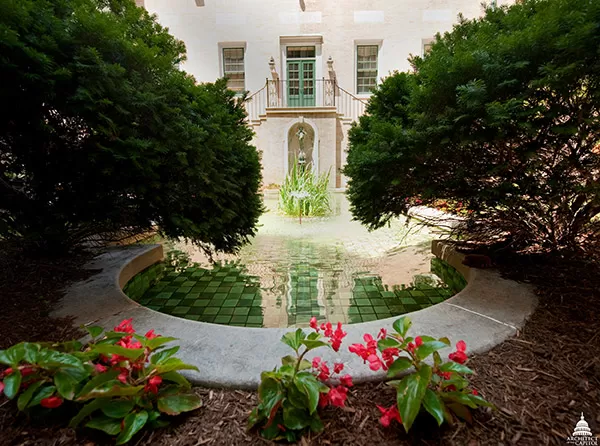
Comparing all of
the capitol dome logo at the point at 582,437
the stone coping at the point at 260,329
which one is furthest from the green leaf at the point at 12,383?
the capitol dome logo at the point at 582,437

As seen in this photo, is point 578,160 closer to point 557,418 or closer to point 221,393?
point 557,418

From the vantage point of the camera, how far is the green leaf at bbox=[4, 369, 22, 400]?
95 centimetres

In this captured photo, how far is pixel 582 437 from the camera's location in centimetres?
102

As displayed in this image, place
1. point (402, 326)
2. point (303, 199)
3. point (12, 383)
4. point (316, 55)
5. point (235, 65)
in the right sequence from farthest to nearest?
1. point (235, 65)
2. point (316, 55)
3. point (303, 199)
4. point (402, 326)
5. point (12, 383)

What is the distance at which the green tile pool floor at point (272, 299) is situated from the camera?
2.28 meters

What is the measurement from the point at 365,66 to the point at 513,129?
1019cm

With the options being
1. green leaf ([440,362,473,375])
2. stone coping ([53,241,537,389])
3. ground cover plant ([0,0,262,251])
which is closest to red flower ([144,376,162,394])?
stone coping ([53,241,537,389])

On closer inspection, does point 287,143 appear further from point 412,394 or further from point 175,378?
point 412,394

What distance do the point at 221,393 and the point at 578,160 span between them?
8.16 ft

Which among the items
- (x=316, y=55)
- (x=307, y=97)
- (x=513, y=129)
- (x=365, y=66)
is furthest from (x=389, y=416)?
(x=365, y=66)

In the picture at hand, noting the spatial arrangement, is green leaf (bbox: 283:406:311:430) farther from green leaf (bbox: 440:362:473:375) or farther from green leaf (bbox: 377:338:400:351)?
green leaf (bbox: 440:362:473:375)

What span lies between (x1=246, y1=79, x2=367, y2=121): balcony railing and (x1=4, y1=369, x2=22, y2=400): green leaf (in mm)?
10597

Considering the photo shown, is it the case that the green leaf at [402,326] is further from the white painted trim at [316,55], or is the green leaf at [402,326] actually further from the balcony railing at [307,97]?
the white painted trim at [316,55]

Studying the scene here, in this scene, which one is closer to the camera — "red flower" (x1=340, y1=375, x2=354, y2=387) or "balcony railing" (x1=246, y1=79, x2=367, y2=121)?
"red flower" (x1=340, y1=375, x2=354, y2=387)
